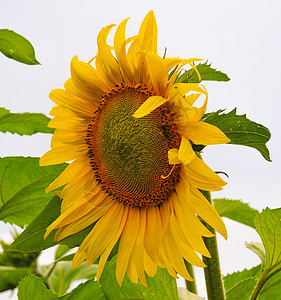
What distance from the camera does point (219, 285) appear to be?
73 cm

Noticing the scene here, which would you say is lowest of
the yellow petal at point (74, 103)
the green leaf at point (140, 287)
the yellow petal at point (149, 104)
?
the green leaf at point (140, 287)

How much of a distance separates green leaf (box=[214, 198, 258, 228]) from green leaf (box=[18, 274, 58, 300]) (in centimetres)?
50

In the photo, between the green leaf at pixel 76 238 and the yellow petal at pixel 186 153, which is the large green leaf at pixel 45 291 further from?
the yellow petal at pixel 186 153

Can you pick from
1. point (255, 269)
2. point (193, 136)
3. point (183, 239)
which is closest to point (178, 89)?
point (193, 136)

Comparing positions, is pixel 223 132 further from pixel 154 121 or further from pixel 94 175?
pixel 94 175

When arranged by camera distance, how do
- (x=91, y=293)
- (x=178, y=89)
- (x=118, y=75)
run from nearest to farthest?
(x=178, y=89) < (x=118, y=75) < (x=91, y=293)

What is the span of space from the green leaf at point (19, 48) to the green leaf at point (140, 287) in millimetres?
488

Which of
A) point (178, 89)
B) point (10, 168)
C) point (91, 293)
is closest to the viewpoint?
point (178, 89)

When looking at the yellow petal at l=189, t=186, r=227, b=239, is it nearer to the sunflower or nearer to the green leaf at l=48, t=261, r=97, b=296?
the sunflower

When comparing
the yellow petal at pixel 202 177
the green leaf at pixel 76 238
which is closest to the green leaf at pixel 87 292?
the green leaf at pixel 76 238

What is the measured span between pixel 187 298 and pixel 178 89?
0.39 m

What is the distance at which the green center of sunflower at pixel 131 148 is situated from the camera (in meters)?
0.71

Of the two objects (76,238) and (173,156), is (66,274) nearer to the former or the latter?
(76,238)

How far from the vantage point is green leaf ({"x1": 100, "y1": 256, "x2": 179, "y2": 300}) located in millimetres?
835
